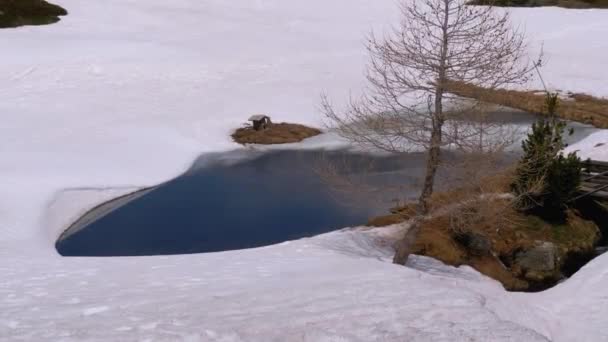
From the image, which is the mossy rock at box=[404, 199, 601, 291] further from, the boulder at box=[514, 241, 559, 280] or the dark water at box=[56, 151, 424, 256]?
the dark water at box=[56, 151, 424, 256]

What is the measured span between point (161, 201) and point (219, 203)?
73.9 inches

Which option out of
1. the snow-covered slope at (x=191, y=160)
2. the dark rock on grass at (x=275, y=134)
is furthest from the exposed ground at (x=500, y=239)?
the dark rock on grass at (x=275, y=134)

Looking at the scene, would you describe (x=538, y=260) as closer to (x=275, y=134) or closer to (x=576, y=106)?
(x=275, y=134)

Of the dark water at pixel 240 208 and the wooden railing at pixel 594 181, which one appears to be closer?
the dark water at pixel 240 208

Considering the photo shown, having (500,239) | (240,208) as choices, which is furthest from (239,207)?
(500,239)

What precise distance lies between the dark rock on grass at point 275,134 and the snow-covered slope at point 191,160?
0.82 metres

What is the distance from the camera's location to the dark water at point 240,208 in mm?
Answer: 16188

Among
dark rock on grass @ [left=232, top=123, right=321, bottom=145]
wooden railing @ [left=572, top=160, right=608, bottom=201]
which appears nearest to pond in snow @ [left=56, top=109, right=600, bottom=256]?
dark rock on grass @ [left=232, top=123, right=321, bottom=145]

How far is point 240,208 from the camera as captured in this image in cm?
1923

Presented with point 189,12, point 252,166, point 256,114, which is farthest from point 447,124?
point 189,12

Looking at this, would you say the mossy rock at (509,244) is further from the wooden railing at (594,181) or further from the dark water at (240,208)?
the dark water at (240,208)

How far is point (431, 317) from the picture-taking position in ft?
24.2

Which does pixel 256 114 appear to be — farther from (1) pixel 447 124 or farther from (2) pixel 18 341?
(2) pixel 18 341

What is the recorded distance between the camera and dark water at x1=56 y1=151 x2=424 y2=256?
1619cm
